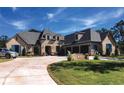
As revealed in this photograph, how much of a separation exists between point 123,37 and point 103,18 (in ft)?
65.8

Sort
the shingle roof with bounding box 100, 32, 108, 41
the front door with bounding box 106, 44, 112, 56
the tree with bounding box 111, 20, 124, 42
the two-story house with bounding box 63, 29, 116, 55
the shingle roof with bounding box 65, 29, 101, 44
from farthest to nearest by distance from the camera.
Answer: the tree with bounding box 111, 20, 124, 42 → the shingle roof with bounding box 100, 32, 108, 41 → the front door with bounding box 106, 44, 112, 56 → the shingle roof with bounding box 65, 29, 101, 44 → the two-story house with bounding box 63, 29, 116, 55

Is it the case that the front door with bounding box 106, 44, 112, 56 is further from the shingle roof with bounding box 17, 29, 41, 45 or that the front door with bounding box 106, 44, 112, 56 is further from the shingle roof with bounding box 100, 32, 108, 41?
the shingle roof with bounding box 17, 29, 41, 45

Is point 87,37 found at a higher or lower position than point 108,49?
higher

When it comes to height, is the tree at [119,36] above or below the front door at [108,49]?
above

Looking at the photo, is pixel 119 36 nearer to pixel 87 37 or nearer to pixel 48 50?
pixel 87 37

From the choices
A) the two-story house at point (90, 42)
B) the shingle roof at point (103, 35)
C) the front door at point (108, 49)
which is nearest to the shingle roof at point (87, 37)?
the two-story house at point (90, 42)

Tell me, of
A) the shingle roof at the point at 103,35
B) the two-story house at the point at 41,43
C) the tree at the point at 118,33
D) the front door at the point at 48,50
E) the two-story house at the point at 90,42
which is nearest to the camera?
the front door at the point at 48,50

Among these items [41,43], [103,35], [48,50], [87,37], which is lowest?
[48,50]

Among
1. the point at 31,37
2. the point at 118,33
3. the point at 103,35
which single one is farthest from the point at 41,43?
the point at 118,33

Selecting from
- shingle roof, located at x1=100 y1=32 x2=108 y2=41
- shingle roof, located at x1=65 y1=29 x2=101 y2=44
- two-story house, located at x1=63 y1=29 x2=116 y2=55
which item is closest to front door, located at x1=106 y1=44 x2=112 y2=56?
two-story house, located at x1=63 y1=29 x2=116 y2=55

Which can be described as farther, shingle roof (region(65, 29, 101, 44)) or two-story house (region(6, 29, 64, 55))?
shingle roof (region(65, 29, 101, 44))

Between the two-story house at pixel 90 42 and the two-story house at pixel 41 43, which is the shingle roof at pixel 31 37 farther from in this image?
the two-story house at pixel 90 42

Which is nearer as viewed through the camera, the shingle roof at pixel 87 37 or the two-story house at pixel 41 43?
the two-story house at pixel 41 43
